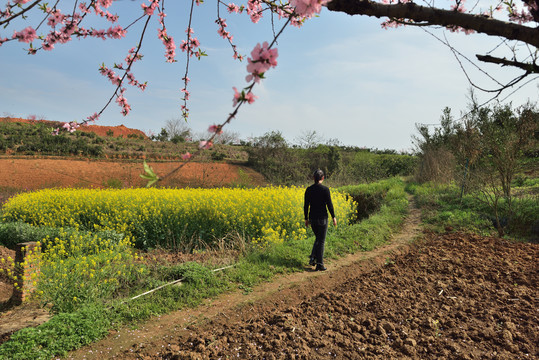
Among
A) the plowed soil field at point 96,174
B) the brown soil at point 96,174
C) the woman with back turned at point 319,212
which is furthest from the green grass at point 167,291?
the brown soil at point 96,174

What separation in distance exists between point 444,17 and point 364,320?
300 cm

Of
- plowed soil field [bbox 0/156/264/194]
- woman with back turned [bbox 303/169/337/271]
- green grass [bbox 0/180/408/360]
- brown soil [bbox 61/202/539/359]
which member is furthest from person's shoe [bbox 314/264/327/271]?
plowed soil field [bbox 0/156/264/194]

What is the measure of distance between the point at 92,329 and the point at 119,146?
94.2 ft

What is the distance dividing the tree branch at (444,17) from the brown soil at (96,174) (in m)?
15.7

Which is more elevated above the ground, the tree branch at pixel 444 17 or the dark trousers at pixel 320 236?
the tree branch at pixel 444 17

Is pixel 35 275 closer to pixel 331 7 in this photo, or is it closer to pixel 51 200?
pixel 331 7

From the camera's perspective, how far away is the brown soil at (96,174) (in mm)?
17609

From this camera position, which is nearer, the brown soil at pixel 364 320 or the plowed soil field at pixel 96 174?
the brown soil at pixel 364 320

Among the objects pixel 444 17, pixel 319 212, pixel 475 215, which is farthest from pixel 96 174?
pixel 444 17

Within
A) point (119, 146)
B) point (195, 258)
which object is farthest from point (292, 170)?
point (119, 146)

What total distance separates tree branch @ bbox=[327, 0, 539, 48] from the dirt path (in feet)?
11.0

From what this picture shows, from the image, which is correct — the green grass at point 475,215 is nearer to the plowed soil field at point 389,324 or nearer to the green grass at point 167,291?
the green grass at point 167,291

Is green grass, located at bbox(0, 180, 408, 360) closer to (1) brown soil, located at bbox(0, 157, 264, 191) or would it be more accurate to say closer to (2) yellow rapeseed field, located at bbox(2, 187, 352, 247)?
(2) yellow rapeseed field, located at bbox(2, 187, 352, 247)

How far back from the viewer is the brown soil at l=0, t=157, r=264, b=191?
1761 cm
